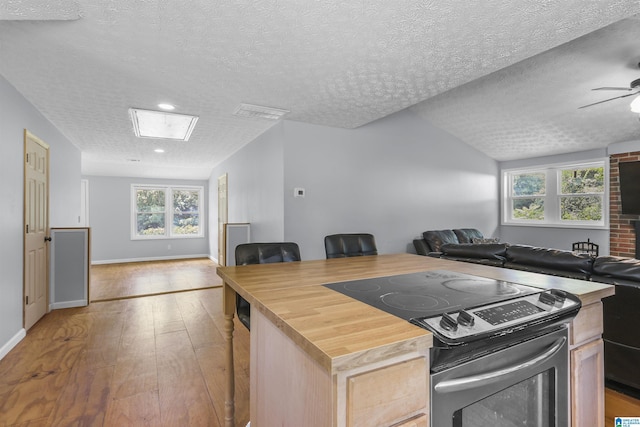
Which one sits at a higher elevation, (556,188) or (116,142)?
(116,142)

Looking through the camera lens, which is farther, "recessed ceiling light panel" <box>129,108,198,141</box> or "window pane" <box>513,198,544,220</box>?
"window pane" <box>513,198,544,220</box>

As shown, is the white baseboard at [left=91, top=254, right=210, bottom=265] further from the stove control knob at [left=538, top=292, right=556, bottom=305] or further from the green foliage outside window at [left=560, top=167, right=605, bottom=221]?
the stove control knob at [left=538, top=292, right=556, bottom=305]

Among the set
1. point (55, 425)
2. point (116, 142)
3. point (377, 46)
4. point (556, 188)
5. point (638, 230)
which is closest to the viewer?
point (55, 425)

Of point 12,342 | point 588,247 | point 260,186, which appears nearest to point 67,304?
point 12,342

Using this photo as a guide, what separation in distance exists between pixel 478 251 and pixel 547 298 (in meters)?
1.71

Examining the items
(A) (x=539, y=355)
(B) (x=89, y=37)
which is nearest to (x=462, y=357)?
(A) (x=539, y=355)

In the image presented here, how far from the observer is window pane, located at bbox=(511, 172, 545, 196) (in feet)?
20.0

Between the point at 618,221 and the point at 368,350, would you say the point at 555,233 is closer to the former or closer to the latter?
the point at 618,221

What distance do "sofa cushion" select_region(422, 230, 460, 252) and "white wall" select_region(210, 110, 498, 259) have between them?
0.55 feet

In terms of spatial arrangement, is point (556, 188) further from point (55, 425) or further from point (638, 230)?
point (55, 425)

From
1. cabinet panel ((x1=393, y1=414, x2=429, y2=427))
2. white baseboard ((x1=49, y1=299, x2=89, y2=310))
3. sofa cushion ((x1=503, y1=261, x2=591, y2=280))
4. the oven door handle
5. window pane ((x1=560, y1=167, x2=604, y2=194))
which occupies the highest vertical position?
window pane ((x1=560, y1=167, x2=604, y2=194))

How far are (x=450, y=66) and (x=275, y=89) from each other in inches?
59.6

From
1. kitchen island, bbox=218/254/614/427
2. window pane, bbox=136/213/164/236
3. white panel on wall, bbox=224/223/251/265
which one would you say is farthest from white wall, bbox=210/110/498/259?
window pane, bbox=136/213/164/236

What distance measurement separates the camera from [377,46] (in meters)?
2.20
